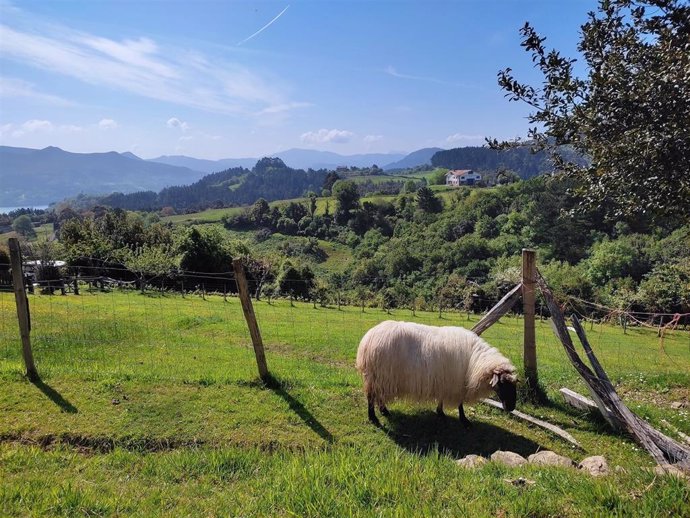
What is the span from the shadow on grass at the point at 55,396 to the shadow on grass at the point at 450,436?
512cm

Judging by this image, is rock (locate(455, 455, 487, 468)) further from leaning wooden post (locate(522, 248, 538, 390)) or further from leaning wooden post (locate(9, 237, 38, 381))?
leaning wooden post (locate(9, 237, 38, 381))

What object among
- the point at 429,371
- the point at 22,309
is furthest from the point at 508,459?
the point at 22,309

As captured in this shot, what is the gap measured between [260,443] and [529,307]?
5219mm

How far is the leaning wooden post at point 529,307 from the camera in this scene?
308 inches

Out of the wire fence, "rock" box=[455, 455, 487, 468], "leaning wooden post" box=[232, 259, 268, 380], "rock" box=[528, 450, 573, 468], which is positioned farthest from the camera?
the wire fence

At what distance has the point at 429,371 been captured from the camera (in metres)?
7.10

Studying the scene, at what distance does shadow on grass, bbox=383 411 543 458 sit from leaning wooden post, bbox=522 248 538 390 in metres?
1.45

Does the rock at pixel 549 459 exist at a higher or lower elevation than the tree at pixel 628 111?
lower

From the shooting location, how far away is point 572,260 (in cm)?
8100

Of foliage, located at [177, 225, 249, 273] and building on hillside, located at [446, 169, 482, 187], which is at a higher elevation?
building on hillside, located at [446, 169, 482, 187]

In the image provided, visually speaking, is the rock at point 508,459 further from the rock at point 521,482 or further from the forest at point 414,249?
the forest at point 414,249

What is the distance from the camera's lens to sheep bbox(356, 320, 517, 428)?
711 centimetres

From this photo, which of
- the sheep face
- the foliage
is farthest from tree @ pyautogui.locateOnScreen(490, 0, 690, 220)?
the foliage

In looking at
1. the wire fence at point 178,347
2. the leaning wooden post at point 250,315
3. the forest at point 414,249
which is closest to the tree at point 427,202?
the forest at point 414,249
